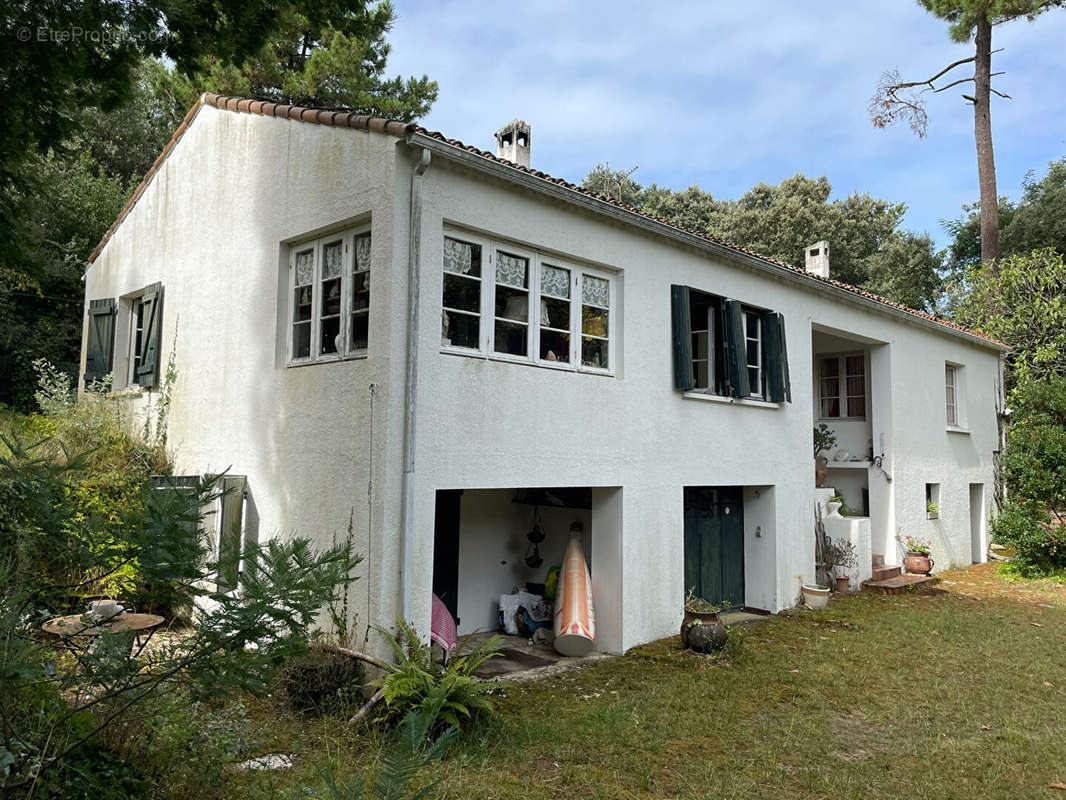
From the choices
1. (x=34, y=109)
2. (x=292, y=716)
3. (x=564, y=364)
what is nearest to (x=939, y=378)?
(x=564, y=364)

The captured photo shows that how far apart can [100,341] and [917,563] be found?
15.6m

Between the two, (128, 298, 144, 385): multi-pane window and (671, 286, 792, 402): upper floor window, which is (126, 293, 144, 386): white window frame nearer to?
(128, 298, 144, 385): multi-pane window

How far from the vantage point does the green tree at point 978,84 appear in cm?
2109

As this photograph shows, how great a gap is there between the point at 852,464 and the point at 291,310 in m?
11.6

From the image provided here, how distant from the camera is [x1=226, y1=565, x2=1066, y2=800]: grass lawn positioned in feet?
17.1

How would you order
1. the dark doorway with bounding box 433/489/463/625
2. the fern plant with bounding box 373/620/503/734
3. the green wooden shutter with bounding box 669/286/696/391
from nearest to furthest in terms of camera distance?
the fern plant with bounding box 373/620/503/734, the dark doorway with bounding box 433/489/463/625, the green wooden shutter with bounding box 669/286/696/391

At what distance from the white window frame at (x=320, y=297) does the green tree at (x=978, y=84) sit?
2040cm

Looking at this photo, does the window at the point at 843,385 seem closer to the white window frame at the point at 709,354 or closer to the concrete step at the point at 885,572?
the concrete step at the point at 885,572

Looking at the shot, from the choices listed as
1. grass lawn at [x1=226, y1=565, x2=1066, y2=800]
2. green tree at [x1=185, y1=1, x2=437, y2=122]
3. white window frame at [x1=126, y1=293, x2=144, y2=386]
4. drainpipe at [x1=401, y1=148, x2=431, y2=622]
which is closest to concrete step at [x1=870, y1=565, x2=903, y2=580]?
grass lawn at [x1=226, y1=565, x2=1066, y2=800]

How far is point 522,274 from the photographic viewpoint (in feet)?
26.7

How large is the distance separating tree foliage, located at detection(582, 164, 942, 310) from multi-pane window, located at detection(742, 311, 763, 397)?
1958 cm

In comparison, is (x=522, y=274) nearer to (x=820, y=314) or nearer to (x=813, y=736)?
(x=813, y=736)

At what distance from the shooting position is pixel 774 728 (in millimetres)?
6422

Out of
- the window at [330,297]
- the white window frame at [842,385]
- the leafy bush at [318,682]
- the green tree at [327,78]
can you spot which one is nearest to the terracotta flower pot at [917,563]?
the white window frame at [842,385]
